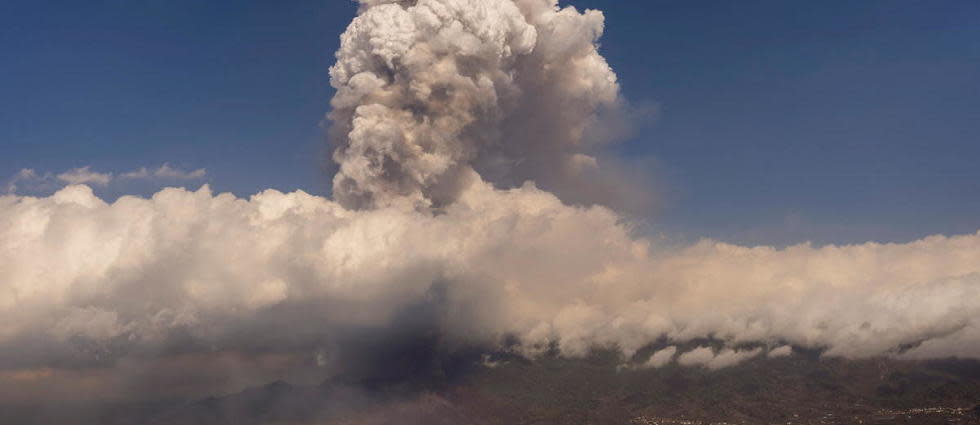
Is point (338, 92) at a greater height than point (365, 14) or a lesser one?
lesser

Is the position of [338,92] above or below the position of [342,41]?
below
